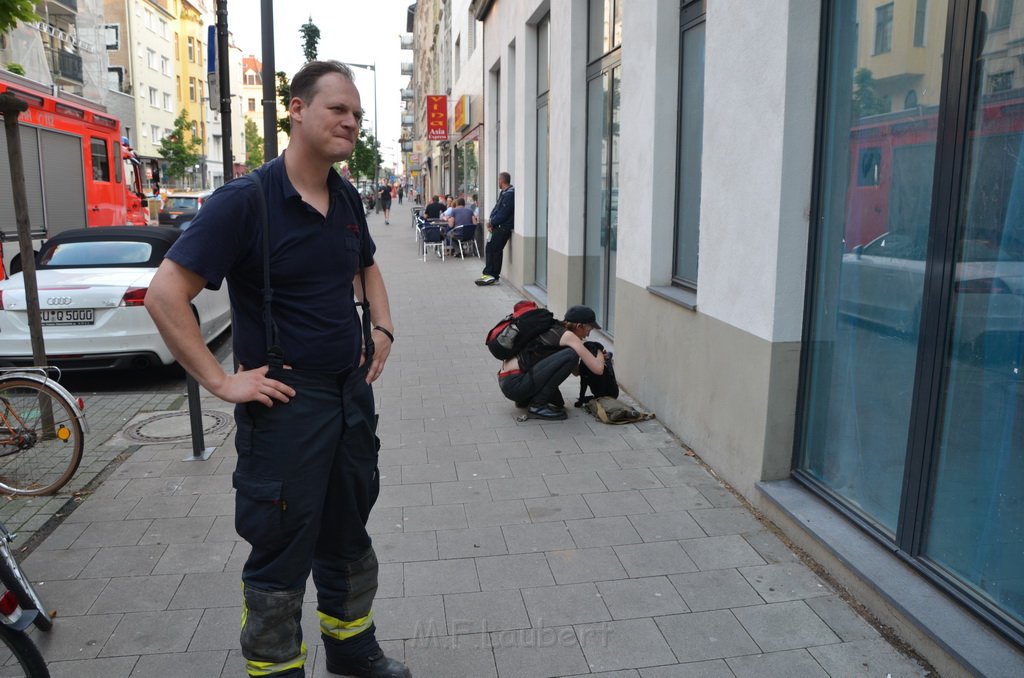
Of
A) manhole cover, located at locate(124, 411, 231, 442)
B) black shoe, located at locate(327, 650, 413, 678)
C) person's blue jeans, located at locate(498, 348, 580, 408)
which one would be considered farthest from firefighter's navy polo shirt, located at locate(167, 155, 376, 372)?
manhole cover, located at locate(124, 411, 231, 442)

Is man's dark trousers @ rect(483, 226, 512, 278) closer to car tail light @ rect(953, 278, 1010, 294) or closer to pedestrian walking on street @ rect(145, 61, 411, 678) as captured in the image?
car tail light @ rect(953, 278, 1010, 294)

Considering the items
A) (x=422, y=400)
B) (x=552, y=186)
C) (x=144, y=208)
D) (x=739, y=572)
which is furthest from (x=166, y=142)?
(x=739, y=572)

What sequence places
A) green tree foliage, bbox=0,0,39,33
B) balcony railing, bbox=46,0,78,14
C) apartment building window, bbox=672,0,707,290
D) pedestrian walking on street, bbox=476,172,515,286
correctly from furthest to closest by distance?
1. balcony railing, bbox=46,0,78,14
2. pedestrian walking on street, bbox=476,172,515,286
3. apartment building window, bbox=672,0,707,290
4. green tree foliage, bbox=0,0,39,33

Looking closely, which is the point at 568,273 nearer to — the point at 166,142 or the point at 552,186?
the point at 552,186

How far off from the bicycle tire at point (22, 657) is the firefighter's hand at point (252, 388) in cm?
91

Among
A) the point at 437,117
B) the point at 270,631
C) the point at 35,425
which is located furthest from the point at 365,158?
the point at 270,631

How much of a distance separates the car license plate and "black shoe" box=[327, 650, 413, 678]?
549cm

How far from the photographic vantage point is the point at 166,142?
49219mm

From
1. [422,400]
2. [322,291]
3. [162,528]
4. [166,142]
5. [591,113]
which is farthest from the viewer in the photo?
[166,142]

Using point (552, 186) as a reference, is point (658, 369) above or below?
below

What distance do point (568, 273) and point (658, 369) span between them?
12.2 ft

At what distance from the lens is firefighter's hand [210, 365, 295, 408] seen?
2438 millimetres

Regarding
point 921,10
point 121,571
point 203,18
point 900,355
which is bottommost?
point 121,571

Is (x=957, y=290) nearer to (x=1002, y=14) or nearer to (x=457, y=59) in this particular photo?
(x=1002, y=14)
